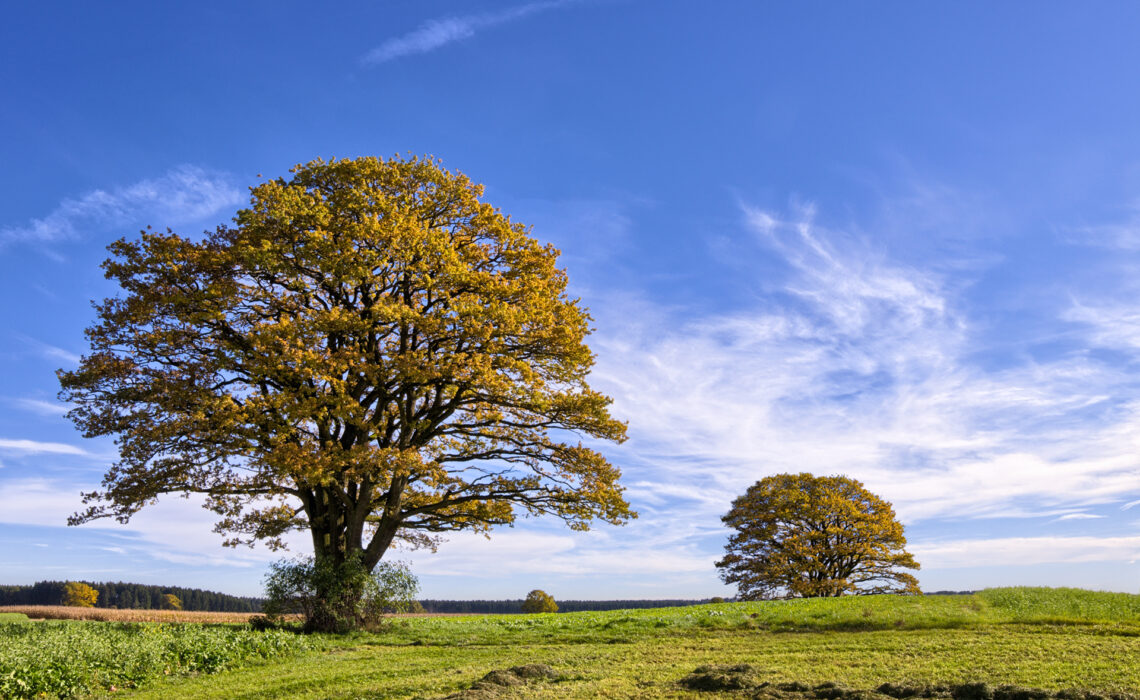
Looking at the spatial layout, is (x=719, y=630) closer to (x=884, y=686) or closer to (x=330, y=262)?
(x=884, y=686)

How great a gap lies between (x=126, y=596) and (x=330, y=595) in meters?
58.6

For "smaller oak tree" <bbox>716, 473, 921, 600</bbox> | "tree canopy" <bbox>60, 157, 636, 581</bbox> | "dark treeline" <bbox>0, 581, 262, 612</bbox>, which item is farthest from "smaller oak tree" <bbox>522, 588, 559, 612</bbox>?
"dark treeline" <bbox>0, 581, 262, 612</bbox>

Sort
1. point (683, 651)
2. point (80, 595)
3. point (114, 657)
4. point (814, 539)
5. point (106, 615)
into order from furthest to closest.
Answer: point (80, 595), point (814, 539), point (106, 615), point (683, 651), point (114, 657)

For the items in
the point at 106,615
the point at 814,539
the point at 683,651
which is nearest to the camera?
the point at 683,651

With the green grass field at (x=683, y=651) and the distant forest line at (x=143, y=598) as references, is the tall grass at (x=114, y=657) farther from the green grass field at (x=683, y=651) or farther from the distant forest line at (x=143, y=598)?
the distant forest line at (x=143, y=598)

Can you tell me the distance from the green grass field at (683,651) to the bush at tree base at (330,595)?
37.5 inches

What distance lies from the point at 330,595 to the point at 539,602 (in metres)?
24.0

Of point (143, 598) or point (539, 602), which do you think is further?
point (143, 598)

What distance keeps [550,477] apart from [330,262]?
8.90 meters

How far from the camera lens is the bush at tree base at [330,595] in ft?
59.8

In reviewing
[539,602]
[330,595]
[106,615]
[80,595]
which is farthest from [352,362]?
[80,595]

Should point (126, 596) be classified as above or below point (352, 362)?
below

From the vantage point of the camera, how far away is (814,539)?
3572 cm

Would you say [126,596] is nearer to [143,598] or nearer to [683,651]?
[143,598]
